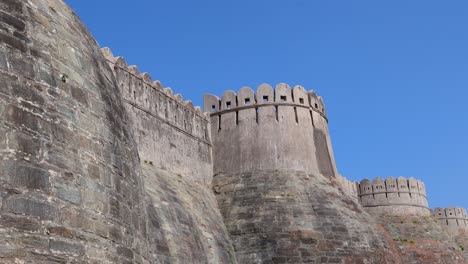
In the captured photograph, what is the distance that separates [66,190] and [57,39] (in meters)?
1.76

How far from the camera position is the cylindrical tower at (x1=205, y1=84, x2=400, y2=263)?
46.9 ft

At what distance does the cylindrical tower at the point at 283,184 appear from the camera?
14297 mm

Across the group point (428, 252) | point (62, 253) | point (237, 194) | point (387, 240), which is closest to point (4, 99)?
point (62, 253)

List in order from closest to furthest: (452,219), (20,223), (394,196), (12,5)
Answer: (20,223)
(12,5)
(394,196)
(452,219)

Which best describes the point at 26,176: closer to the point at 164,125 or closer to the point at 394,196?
the point at 164,125

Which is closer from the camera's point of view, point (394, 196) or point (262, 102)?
point (262, 102)

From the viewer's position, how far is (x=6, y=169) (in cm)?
498

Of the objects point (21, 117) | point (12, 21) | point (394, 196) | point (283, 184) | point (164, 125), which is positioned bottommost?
point (21, 117)

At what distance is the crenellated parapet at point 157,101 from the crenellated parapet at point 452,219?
58.7 ft

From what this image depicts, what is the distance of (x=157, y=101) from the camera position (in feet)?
47.7

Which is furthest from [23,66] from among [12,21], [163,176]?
[163,176]

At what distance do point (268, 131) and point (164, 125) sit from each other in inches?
139

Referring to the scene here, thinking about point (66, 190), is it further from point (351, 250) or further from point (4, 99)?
point (351, 250)

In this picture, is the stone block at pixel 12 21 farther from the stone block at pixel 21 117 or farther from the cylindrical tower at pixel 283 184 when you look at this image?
the cylindrical tower at pixel 283 184
